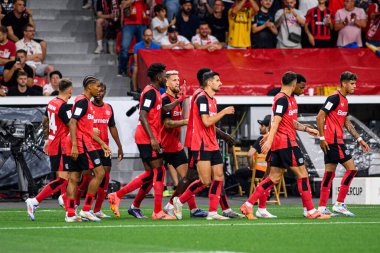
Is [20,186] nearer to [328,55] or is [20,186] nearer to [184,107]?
[184,107]

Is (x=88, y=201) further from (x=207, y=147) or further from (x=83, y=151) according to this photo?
(x=207, y=147)

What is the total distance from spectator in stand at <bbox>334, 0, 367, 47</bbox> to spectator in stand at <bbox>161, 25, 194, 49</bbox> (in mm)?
4108

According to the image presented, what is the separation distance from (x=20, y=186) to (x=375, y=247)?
43.6 feet

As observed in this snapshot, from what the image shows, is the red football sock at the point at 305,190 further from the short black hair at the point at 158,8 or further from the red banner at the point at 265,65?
the short black hair at the point at 158,8

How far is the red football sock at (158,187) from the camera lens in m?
16.3

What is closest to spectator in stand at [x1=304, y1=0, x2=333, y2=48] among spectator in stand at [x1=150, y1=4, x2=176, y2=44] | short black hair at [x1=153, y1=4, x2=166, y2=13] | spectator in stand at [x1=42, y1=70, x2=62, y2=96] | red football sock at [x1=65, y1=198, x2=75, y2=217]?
spectator in stand at [x1=150, y1=4, x2=176, y2=44]

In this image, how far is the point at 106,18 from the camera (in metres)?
28.3

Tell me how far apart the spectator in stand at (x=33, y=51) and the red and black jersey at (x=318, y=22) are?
22.8 ft

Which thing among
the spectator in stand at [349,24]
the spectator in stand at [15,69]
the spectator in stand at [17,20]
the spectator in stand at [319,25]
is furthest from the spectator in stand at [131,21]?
the spectator in stand at [349,24]

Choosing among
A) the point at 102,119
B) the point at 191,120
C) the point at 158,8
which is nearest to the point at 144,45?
the point at 158,8

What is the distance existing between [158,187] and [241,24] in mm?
11916

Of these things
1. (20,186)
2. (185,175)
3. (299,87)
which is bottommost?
(20,186)

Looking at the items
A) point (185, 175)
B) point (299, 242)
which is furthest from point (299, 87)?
point (299, 242)

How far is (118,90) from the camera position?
91.2ft
